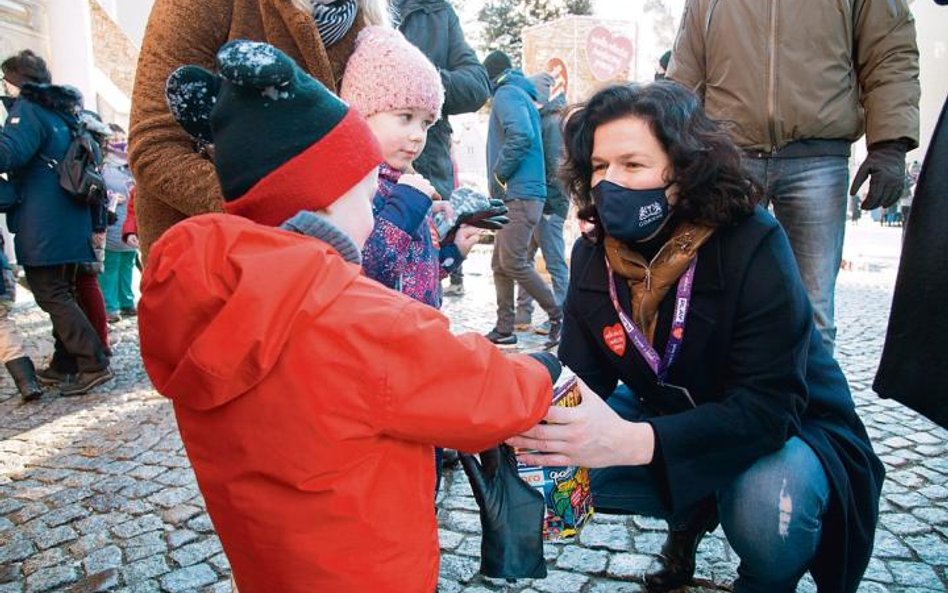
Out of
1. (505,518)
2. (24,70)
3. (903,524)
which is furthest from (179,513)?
(24,70)

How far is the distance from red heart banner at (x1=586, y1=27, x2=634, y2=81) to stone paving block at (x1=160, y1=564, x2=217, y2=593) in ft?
32.6

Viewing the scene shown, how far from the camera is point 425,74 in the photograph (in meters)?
1.98

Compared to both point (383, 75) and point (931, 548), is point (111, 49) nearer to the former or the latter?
point (383, 75)

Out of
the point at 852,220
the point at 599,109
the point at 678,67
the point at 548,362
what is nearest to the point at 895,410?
the point at 678,67

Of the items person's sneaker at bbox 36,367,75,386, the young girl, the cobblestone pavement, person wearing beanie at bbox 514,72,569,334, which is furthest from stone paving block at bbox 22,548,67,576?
person wearing beanie at bbox 514,72,569,334

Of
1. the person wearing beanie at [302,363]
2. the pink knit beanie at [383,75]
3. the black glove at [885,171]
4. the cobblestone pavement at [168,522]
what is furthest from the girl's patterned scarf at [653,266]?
the black glove at [885,171]

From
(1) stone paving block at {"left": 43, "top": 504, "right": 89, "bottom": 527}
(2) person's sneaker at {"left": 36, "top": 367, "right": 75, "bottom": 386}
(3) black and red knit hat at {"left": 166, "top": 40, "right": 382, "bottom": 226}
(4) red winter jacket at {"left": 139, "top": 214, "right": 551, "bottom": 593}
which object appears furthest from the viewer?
(2) person's sneaker at {"left": 36, "top": 367, "right": 75, "bottom": 386}

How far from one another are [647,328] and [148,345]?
49.5 inches

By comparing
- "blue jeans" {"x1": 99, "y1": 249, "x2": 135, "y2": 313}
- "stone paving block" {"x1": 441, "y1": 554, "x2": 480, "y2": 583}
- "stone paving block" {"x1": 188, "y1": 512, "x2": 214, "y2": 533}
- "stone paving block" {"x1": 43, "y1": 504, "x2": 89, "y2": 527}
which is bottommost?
"blue jeans" {"x1": 99, "y1": 249, "x2": 135, "y2": 313}

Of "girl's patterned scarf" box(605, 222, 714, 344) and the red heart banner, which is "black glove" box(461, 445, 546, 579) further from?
the red heart banner

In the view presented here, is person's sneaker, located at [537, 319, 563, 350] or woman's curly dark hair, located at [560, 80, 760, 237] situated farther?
person's sneaker, located at [537, 319, 563, 350]

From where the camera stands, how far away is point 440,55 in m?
2.98

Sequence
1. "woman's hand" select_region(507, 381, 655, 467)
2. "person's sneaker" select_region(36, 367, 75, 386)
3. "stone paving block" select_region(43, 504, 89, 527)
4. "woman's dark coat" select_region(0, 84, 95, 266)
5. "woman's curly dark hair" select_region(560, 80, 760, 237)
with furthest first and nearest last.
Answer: "person's sneaker" select_region(36, 367, 75, 386) < "woman's dark coat" select_region(0, 84, 95, 266) < "stone paving block" select_region(43, 504, 89, 527) < "woman's curly dark hair" select_region(560, 80, 760, 237) < "woman's hand" select_region(507, 381, 655, 467)

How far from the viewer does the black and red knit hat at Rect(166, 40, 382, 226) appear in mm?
1237
